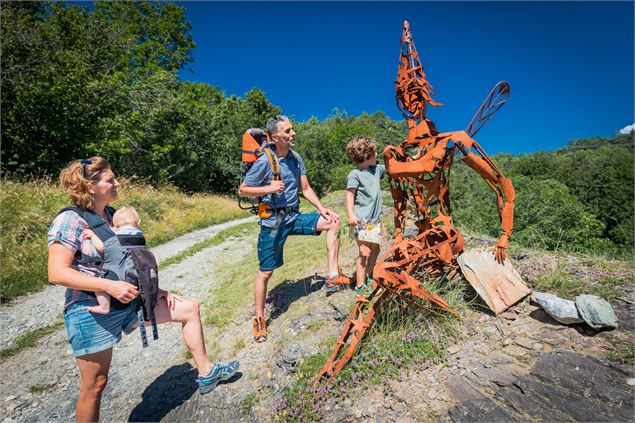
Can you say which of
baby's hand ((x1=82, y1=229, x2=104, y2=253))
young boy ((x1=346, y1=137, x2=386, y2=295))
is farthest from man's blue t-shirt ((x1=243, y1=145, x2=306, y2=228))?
baby's hand ((x1=82, y1=229, x2=104, y2=253))

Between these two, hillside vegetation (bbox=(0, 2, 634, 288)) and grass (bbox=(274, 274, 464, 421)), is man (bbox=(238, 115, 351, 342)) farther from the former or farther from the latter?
hillside vegetation (bbox=(0, 2, 634, 288))

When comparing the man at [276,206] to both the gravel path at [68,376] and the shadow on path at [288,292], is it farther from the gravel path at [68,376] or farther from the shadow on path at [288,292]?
the gravel path at [68,376]

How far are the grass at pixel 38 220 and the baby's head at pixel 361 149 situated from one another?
21.0 ft

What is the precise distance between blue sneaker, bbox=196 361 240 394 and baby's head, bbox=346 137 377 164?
2745mm

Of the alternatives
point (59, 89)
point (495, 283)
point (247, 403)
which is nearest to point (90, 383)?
point (247, 403)

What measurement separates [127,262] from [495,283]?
3.29 meters

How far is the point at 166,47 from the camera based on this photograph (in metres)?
25.0

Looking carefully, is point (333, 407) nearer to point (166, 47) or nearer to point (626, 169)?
point (166, 47)

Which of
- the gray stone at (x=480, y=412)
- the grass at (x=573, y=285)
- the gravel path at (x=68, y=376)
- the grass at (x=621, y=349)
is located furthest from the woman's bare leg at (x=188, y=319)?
the grass at (x=573, y=285)

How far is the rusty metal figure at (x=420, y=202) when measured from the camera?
2936 millimetres

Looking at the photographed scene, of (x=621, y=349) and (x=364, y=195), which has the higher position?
Result: (x=364, y=195)

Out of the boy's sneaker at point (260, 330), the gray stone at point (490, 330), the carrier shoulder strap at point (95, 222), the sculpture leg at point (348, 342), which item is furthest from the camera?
the boy's sneaker at point (260, 330)

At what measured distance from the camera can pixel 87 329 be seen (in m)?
2.21

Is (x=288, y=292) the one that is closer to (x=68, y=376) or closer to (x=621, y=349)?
(x=68, y=376)
